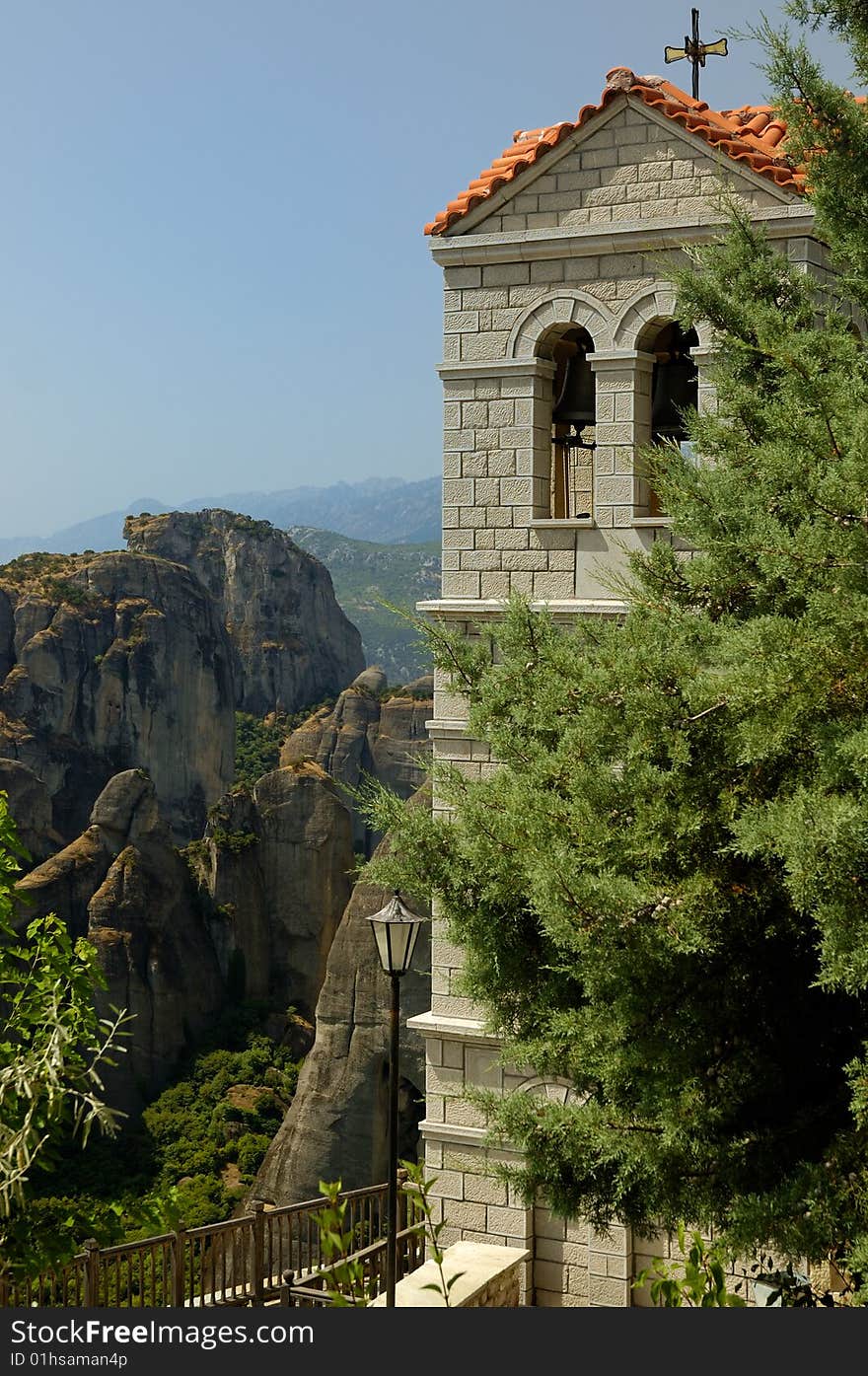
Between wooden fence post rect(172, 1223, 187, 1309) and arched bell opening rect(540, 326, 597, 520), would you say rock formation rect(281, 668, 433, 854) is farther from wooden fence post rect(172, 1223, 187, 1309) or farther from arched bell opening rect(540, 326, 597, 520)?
wooden fence post rect(172, 1223, 187, 1309)

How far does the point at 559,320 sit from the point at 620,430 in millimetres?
906

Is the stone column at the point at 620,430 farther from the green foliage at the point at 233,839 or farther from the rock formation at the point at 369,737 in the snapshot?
the rock formation at the point at 369,737

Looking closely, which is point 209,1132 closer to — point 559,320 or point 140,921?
point 140,921

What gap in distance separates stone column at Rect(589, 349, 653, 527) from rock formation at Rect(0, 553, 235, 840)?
47.6 metres

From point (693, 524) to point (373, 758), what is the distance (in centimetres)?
5720

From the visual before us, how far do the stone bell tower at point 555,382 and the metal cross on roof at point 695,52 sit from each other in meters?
0.85

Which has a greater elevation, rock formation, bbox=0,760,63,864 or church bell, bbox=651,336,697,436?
church bell, bbox=651,336,697,436

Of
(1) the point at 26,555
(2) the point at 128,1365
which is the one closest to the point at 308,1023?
(1) the point at 26,555

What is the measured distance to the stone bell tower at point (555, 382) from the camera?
10195 millimetres

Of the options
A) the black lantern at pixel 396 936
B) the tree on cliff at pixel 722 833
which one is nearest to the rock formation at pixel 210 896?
the black lantern at pixel 396 936

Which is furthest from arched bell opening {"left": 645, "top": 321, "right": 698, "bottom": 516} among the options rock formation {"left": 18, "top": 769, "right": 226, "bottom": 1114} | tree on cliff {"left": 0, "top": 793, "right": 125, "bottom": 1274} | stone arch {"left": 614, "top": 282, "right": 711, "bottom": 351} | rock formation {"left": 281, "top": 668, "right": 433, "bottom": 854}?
rock formation {"left": 281, "top": 668, "right": 433, "bottom": 854}

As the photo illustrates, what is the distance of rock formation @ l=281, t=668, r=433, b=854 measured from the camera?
209 ft

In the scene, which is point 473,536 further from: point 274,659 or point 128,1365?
point 274,659

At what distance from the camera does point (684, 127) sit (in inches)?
396
